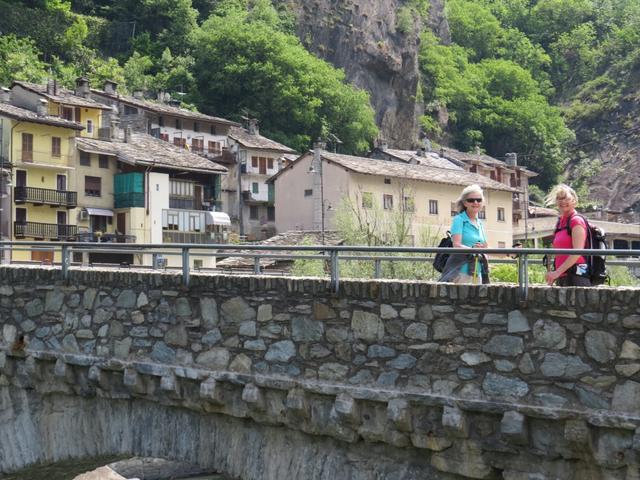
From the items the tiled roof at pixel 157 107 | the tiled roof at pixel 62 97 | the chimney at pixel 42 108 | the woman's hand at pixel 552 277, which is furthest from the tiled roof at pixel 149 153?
the woman's hand at pixel 552 277

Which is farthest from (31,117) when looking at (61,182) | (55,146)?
(61,182)

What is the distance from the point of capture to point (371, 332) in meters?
9.50

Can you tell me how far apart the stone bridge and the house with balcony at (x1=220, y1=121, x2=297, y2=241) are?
57.4 metres

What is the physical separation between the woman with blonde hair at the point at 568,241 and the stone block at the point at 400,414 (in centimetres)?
169

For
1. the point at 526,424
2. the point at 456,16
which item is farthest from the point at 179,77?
the point at 526,424

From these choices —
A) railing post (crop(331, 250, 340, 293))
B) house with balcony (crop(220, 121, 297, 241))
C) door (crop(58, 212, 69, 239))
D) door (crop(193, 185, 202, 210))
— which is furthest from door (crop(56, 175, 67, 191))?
railing post (crop(331, 250, 340, 293))

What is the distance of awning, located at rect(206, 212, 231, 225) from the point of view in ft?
204

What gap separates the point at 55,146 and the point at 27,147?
1.87m

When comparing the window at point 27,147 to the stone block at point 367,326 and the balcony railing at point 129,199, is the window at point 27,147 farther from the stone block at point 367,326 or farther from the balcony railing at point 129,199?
the stone block at point 367,326

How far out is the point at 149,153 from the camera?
195ft

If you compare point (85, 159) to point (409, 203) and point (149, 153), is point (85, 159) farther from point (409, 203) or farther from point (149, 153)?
point (409, 203)

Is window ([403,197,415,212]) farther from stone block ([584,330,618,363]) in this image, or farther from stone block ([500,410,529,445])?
stone block ([584,330,618,363])

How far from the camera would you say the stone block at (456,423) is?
8727 millimetres

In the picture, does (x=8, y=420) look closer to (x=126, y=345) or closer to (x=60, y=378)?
(x=60, y=378)
